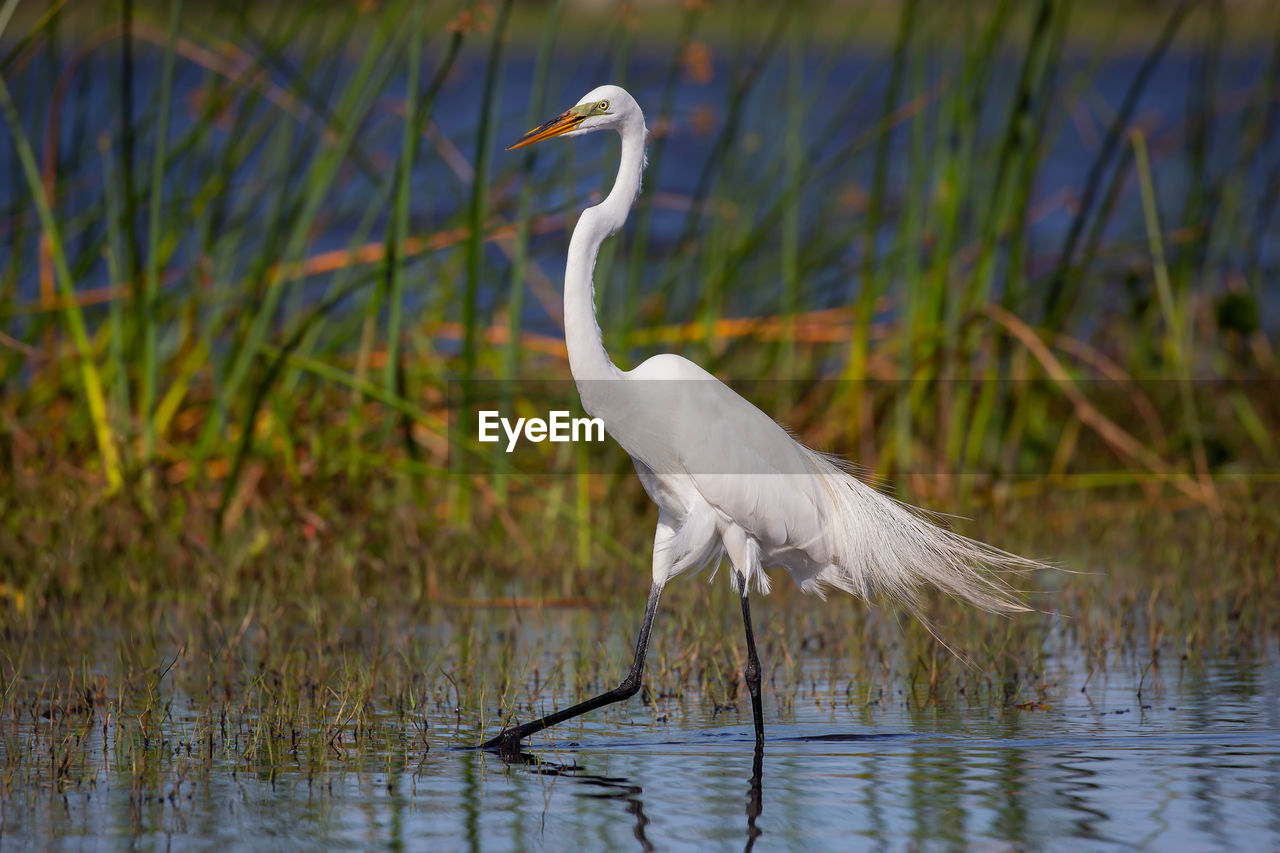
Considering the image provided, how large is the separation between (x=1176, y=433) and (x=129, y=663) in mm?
4801

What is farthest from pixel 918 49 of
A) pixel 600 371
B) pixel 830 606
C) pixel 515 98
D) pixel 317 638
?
pixel 515 98

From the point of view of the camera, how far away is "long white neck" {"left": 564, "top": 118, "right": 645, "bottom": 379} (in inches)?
158

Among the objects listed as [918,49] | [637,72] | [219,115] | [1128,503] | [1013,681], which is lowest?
[1013,681]

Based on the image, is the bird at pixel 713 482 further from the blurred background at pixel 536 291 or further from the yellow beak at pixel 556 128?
the blurred background at pixel 536 291

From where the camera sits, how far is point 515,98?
86.4 feet

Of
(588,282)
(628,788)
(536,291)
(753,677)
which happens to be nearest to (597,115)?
(588,282)

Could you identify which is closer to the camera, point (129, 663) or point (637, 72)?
point (129, 663)

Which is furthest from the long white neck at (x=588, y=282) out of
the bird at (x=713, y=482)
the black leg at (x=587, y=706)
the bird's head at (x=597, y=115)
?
the black leg at (x=587, y=706)

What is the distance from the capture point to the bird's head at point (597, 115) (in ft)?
13.8

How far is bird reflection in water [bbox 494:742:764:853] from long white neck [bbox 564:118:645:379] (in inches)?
39.1

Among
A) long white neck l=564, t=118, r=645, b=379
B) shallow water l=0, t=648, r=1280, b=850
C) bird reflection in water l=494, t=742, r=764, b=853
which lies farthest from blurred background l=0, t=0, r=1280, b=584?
bird reflection in water l=494, t=742, r=764, b=853

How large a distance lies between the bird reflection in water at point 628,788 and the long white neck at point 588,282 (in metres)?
0.99

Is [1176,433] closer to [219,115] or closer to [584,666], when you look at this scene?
[584,666]

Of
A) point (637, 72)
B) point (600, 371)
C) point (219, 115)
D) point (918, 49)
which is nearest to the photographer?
point (600, 371)
